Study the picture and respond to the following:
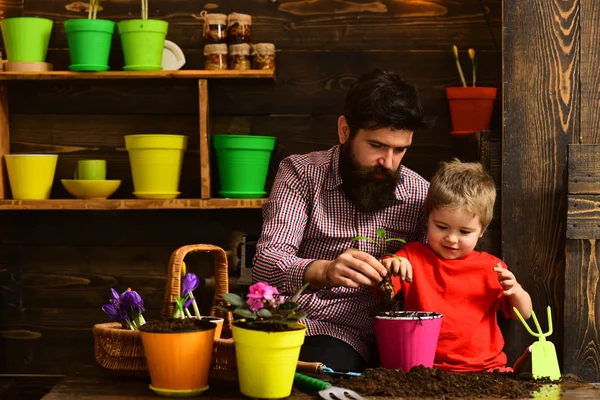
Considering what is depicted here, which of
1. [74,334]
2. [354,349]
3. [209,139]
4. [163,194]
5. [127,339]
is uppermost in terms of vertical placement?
[209,139]

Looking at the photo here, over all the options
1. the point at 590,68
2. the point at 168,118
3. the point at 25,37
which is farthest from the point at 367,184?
the point at 25,37

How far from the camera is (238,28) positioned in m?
2.87

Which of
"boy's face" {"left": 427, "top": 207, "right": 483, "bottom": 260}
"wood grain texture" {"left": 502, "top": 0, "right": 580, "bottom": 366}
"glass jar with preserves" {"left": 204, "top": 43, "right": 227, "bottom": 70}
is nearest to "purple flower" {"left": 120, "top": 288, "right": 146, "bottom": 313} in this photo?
"boy's face" {"left": 427, "top": 207, "right": 483, "bottom": 260}

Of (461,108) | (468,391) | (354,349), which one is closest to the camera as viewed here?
(468,391)

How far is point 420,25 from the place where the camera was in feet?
9.91

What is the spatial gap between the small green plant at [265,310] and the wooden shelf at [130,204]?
123 centimetres

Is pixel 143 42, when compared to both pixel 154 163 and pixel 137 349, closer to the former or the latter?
pixel 154 163

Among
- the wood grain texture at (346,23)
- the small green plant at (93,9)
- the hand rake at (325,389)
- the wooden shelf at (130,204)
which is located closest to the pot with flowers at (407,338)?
the hand rake at (325,389)

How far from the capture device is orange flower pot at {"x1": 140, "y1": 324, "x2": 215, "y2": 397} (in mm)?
1586

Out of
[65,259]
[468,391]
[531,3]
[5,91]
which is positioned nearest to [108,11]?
[5,91]

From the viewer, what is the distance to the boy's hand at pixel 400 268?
6.37 feet

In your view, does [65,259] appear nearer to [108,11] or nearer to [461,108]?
[108,11]

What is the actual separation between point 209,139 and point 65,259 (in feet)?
2.54

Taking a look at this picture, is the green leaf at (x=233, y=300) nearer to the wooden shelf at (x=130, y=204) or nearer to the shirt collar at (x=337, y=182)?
the shirt collar at (x=337, y=182)
